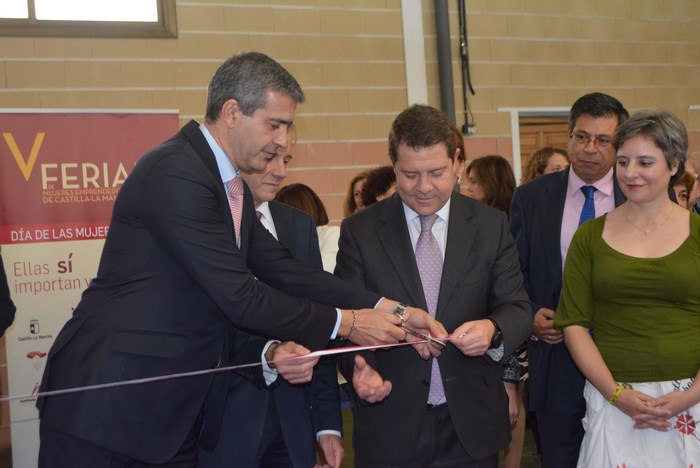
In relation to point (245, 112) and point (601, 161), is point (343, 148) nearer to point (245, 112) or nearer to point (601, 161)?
point (601, 161)

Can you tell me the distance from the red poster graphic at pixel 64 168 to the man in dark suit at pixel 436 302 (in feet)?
10.5

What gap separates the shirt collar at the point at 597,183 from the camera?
10.2 ft

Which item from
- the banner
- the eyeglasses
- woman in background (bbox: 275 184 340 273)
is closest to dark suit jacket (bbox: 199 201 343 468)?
the eyeglasses

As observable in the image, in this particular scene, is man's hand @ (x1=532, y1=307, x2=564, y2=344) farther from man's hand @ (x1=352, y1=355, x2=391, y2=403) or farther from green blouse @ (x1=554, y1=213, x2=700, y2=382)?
man's hand @ (x1=352, y1=355, x2=391, y2=403)

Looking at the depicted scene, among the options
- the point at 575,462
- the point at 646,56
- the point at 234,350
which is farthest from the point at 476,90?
the point at 234,350

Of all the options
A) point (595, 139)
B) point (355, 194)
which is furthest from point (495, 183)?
point (595, 139)

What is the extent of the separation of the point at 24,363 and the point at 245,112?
11.5 feet

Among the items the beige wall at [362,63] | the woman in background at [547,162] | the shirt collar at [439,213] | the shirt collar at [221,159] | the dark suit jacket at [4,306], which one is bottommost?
the dark suit jacket at [4,306]

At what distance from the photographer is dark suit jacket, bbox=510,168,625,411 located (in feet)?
9.80

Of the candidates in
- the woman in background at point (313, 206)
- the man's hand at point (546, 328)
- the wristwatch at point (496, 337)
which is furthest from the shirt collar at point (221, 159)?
the woman in background at point (313, 206)

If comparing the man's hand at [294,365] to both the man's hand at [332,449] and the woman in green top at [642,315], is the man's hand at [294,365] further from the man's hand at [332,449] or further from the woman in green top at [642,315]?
the woman in green top at [642,315]

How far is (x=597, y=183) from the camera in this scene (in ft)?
10.2

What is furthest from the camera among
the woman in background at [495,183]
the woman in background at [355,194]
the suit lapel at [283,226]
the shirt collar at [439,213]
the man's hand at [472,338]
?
the woman in background at [355,194]

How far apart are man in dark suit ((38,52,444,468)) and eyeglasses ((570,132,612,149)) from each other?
147 cm
